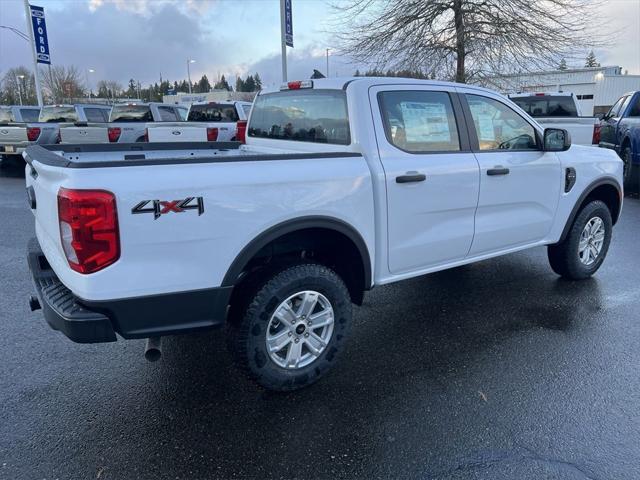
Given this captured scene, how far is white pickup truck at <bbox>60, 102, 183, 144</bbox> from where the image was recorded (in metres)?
11.7

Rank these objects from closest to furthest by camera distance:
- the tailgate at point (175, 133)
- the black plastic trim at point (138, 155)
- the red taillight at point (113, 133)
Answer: the black plastic trim at point (138, 155) < the tailgate at point (175, 133) < the red taillight at point (113, 133)

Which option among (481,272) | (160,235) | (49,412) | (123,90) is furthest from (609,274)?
(123,90)

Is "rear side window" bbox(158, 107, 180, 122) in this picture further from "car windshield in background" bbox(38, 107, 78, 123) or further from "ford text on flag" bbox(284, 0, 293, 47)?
"ford text on flag" bbox(284, 0, 293, 47)

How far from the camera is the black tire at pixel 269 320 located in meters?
3.06

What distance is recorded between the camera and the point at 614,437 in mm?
2861

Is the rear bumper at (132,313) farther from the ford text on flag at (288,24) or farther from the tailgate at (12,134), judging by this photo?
the ford text on flag at (288,24)

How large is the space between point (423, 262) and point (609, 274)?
2.96 metres

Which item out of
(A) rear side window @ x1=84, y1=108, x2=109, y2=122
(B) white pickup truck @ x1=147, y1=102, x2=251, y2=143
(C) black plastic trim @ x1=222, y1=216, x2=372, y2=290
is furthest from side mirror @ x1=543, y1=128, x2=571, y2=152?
(A) rear side window @ x1=84, y1=108, x2=109, y2=122

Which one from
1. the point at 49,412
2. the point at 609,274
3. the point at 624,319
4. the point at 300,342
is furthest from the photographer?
the point at 609,274

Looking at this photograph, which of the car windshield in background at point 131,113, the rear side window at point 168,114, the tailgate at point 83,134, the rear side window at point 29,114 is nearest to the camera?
the tailgate at point 83,134

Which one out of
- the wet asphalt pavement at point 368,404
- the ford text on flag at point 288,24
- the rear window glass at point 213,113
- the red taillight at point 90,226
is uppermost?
the ford text on flag at point 288,24

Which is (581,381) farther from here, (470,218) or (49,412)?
(49,412)

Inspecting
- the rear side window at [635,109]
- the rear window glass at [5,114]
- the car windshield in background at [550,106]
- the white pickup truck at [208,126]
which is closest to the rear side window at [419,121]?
the white pickup truck at [208,126]

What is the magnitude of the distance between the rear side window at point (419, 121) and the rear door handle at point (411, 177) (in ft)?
0.66
